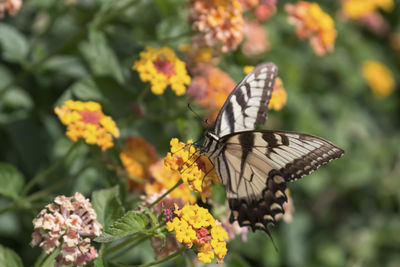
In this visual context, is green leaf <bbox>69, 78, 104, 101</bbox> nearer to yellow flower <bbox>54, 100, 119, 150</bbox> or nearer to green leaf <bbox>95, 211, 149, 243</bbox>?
yellow flower <bbox>54, 100, 119, 150</bbox>

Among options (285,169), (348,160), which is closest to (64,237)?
(285,169)

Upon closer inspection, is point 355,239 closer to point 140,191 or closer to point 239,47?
point 239,47

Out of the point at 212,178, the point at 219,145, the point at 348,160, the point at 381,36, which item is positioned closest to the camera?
the point at 212,178

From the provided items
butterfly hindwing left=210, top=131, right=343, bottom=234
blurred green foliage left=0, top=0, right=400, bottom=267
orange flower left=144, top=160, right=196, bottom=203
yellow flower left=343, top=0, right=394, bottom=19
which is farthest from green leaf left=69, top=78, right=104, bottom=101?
yellow flower left=343, top=0, right=394, bottom=19

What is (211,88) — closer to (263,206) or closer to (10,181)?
(263,206)

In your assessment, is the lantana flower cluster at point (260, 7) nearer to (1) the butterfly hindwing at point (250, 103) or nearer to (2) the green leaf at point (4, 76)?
(1) the butterfly hindwing at point (250, 103)

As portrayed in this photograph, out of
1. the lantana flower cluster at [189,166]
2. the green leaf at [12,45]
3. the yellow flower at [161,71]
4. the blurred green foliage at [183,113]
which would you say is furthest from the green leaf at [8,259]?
the green leaf at [12,45]

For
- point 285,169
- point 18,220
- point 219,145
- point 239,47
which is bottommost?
point 285,169

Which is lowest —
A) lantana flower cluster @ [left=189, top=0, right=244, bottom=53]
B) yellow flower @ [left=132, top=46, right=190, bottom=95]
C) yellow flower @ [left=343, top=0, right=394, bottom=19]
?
yellow flower @ [left=132, top=46, right=190, bottom=95]
